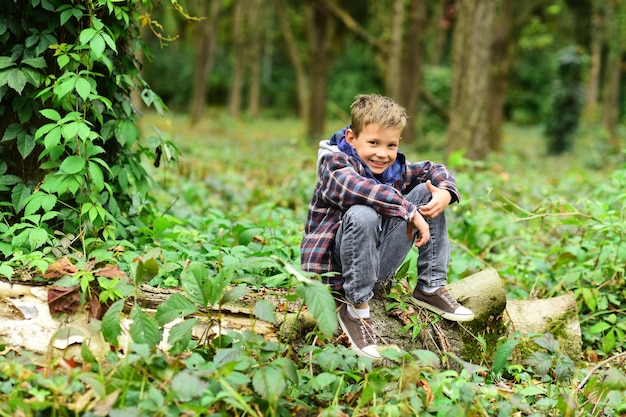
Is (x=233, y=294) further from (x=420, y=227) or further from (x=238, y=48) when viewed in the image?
(x=238, y=48)

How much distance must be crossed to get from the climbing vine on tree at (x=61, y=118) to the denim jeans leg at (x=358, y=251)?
1.33 metres

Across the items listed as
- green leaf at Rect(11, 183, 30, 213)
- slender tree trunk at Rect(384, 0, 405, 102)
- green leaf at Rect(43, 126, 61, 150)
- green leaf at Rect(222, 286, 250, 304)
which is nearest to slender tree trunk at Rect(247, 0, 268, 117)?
slender tree trunk at Rect(384, 0, 405, 102)

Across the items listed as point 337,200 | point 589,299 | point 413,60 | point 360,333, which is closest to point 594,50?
point 413,60

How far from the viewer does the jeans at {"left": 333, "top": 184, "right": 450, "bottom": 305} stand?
9.84 ft

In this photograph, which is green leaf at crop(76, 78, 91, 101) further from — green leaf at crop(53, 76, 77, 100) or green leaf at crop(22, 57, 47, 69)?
green leaf at crop(22, 57, 47, 69)

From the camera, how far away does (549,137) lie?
17.5 meters

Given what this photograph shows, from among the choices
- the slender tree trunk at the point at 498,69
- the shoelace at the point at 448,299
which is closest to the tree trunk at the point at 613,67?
the slender tree trunk at the point at 498,69

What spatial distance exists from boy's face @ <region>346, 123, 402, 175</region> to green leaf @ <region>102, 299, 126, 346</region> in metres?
1.41

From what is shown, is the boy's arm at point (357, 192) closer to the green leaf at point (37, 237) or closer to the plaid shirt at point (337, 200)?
the plaid shirt at point (337, 200)

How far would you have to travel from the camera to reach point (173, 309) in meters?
2.67

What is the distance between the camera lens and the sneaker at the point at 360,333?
9.83 feet

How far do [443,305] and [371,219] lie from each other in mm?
724

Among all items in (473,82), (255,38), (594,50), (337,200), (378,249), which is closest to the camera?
(337,200)

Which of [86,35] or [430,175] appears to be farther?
[430,175]
